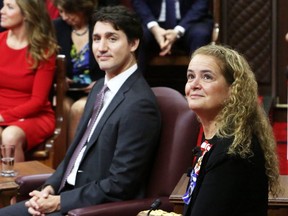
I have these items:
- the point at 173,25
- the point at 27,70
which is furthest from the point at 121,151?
the point at 173,25

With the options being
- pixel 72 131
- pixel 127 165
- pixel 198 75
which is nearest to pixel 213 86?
pixel 198 75

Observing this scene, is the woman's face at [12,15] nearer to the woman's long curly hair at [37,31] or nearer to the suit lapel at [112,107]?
the woman's long curly hair at [37,31]

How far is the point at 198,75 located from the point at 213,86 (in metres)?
0.07

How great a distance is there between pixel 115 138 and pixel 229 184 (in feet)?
3.29

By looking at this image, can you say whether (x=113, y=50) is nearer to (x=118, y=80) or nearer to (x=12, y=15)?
(x=118, y=80)

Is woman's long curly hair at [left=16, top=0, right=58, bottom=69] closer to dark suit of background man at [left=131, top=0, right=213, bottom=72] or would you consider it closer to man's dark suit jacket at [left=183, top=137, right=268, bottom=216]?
dark suit of background man at [left=131, top=0, right=213, bottom=72]

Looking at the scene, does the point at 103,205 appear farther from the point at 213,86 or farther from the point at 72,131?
the point at 72,131

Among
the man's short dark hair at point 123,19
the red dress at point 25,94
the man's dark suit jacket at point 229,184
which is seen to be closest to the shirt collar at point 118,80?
the man's short dark hair at point 123,19

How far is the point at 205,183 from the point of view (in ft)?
8.40

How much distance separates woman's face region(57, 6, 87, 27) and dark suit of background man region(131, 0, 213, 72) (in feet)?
1.32

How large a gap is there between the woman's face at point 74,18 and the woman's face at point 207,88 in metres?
2.70

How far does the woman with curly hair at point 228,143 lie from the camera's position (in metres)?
2.54

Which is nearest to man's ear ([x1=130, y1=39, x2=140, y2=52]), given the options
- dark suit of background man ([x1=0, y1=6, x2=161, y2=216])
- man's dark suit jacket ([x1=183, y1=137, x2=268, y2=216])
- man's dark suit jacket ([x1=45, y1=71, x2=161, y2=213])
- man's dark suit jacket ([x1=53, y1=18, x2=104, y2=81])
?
dark suit of background man ([x1=0, y1=6, x2=161, y2=216])

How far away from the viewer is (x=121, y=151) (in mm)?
3377
